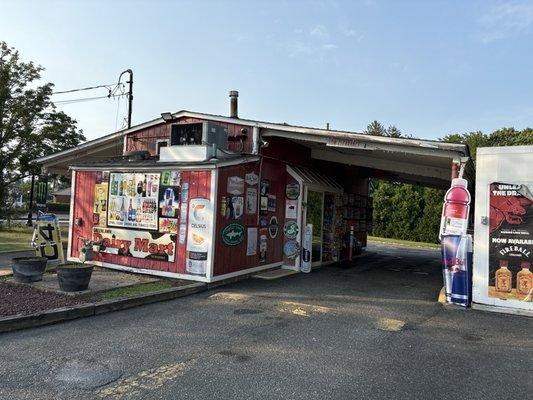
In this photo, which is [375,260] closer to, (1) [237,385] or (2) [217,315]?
(2) [217,315]

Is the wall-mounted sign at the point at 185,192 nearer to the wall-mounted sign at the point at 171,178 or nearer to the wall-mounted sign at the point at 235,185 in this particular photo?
the wall-mounted sign at the point at 171,178

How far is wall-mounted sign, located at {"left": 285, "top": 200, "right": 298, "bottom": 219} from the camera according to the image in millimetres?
12719

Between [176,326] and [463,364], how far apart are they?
3927mm

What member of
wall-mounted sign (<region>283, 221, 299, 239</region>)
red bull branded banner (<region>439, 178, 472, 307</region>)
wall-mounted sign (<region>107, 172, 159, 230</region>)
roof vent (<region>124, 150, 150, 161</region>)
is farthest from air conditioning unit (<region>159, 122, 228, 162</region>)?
red bull branded banner (<region>439, 178, 472, 307</region>)

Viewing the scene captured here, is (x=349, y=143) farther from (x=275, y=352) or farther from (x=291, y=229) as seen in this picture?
(x=275, y=352)

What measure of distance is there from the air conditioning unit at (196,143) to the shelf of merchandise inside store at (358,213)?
6.14m

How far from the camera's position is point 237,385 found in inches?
→ 176

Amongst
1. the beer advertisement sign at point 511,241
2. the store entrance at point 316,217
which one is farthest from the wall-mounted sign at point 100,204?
the beer advertisement sign at point 511,241

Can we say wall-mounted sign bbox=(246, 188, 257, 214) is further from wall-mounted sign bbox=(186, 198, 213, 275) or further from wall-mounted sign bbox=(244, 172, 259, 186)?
wall-mounted sign bbox=(186, 198, 213, 275)

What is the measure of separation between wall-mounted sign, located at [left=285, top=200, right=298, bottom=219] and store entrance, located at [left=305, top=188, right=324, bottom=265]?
1021 millimetres

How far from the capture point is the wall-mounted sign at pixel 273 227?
Answer: 482 inches

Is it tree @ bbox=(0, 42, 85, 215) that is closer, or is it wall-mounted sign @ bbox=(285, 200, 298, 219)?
wall-mounted sign @ bbox=(285, 200, 298, 219)

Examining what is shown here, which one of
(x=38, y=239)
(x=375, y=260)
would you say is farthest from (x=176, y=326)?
(x=375, y=260)

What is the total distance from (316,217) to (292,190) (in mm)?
2068
